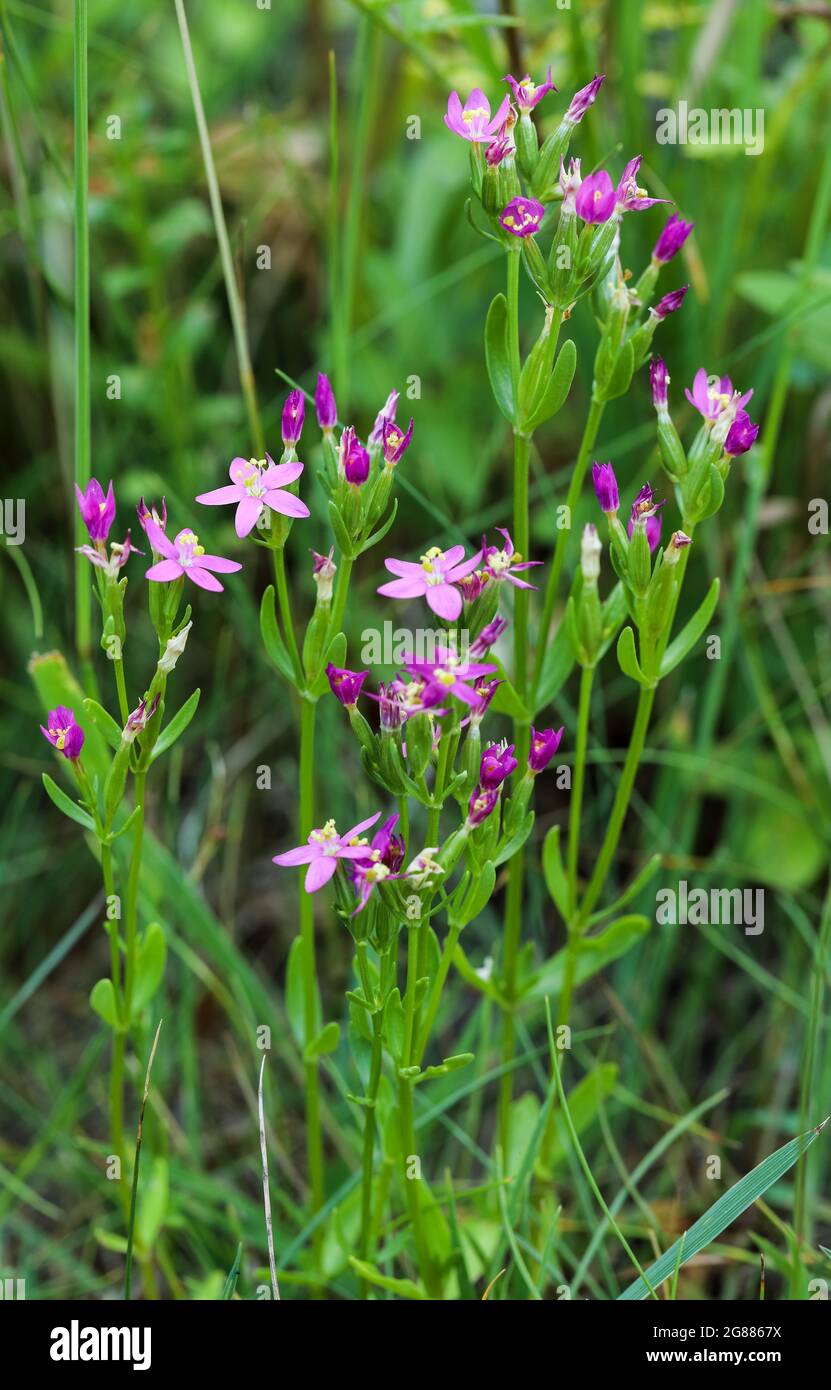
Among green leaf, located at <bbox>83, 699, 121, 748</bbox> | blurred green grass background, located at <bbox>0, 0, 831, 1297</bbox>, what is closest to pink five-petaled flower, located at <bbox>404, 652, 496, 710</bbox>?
green leaf, located at <bbox>83, 699, 121, 748</bbox>

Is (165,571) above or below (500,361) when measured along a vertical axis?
below

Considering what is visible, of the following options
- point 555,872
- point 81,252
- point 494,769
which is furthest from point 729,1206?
point 81,252

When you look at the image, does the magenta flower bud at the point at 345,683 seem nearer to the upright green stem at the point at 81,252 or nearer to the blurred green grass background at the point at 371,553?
the upright green stem at the point at 81,252

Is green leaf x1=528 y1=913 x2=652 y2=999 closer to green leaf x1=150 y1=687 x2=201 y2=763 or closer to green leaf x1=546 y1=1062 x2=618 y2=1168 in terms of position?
green leaf x1=546 y1=1062 x2=618 y2=1168

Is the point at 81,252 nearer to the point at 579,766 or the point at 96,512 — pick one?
the point at 96,512

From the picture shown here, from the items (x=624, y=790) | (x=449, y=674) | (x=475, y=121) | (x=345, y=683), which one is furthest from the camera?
(x=624, y=790)

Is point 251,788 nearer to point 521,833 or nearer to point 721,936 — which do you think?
point 721,936
